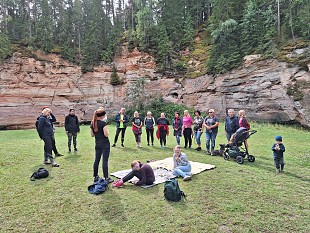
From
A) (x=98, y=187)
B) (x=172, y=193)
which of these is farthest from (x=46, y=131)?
(x=172, y=193)

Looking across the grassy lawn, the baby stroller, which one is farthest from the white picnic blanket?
the baby stroller

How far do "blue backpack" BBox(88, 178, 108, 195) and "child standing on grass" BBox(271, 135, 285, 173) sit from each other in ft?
16.7

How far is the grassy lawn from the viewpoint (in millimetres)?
4223

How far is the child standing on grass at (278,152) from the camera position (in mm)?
7066

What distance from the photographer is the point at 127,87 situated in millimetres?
26391

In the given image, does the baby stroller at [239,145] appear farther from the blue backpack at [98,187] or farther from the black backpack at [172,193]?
the blue backpack at [98,187]

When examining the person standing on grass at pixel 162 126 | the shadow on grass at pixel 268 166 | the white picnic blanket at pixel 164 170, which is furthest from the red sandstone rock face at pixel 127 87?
the white picnic blanket at pixel 164 170

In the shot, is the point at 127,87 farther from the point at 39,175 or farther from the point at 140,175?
the point at 140,175

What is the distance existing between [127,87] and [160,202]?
869 inches

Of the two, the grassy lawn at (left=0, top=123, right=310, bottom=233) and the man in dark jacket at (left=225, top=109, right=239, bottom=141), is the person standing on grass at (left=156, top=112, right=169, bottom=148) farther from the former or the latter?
the grassy lawn at (left=0, top=123, right=310, bottom=233)

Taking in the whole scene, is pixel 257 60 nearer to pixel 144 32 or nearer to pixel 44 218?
pixel 144 32

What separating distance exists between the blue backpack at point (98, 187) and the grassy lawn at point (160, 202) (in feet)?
0.45

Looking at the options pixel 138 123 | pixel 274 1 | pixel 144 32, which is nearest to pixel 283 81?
pixel 274 1

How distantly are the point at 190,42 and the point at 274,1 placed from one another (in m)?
9.43
